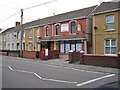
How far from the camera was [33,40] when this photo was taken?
45469 millimetres

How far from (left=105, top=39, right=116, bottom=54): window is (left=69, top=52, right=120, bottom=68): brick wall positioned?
3836 mm

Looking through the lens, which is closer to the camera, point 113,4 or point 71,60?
point 71,60

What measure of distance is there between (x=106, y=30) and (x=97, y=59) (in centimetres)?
646

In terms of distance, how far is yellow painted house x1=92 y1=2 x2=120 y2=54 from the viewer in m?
26.8

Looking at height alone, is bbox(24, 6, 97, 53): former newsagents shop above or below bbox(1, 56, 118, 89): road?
above

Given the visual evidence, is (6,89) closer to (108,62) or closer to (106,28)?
(108,62)

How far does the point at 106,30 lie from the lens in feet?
91.8

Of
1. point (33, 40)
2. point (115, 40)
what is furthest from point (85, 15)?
point (33, 40)

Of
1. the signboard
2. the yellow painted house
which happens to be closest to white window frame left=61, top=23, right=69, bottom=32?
the signboard

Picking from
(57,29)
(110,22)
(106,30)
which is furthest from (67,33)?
(110,22)

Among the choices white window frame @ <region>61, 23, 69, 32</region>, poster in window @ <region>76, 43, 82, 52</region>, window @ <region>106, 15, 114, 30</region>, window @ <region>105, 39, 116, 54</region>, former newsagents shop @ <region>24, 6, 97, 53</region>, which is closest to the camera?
window @ <region>105, 39, 116, 54</region>

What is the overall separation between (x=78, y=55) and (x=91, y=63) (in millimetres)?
3404

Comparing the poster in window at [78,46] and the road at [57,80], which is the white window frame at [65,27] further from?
the road at [57,80]

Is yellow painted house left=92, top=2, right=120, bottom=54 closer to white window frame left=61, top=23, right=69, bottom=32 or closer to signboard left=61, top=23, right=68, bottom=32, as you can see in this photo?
white window frame left=61, top=23, right=69, bottom=32
